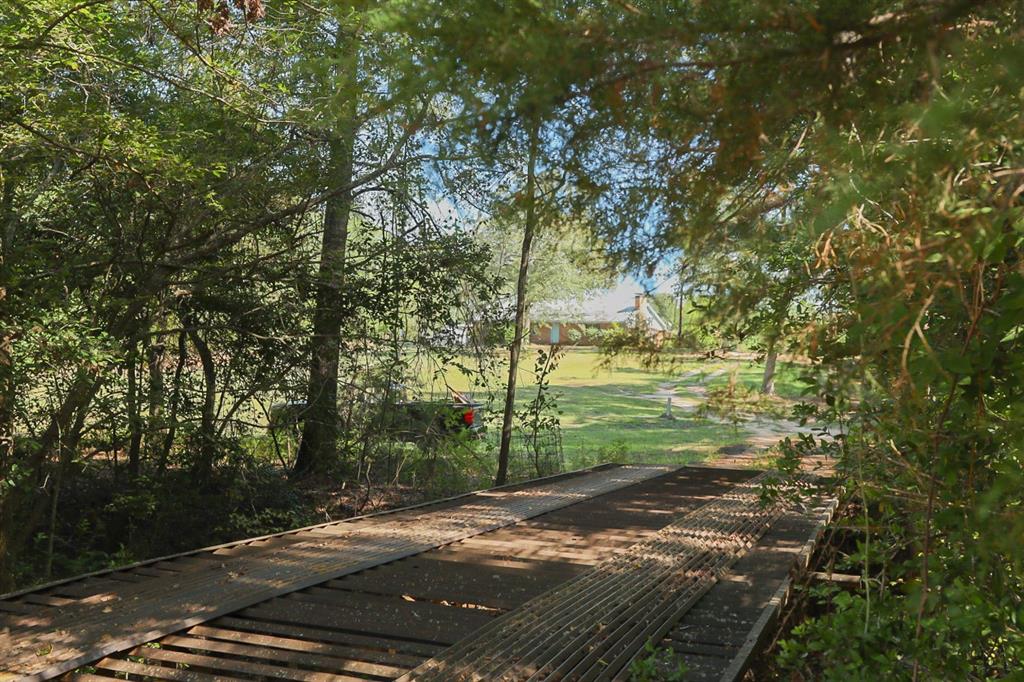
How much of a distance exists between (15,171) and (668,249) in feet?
18.7

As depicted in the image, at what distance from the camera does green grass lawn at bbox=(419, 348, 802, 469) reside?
47.9ft

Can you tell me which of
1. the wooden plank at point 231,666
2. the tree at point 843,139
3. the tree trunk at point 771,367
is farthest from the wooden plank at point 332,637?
the tree at point 843,139

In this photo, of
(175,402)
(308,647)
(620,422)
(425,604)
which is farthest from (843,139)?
(620,422)

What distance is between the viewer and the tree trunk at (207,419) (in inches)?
350

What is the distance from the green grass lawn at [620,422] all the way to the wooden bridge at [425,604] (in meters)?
5.07

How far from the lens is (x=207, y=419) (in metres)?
8.86

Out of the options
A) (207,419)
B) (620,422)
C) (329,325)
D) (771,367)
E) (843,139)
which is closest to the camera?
(843,139)

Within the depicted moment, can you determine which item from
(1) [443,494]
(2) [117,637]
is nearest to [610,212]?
(2) [117,637]

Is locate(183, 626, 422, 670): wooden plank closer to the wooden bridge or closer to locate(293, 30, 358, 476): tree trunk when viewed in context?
the wooden bridge

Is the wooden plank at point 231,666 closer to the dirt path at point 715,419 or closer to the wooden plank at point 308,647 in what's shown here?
the wooden plank at point 308,647

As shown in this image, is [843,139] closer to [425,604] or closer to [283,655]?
[283,655]

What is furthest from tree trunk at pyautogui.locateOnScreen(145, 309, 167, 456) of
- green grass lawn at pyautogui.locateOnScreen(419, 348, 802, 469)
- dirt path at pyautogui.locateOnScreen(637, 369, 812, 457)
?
dirt path at pyautogui.locateOnScreen(637, 369, 812, 457)

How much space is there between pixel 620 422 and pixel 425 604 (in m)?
19.7

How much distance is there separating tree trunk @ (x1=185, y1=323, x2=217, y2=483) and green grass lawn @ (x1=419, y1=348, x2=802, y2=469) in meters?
3.05
